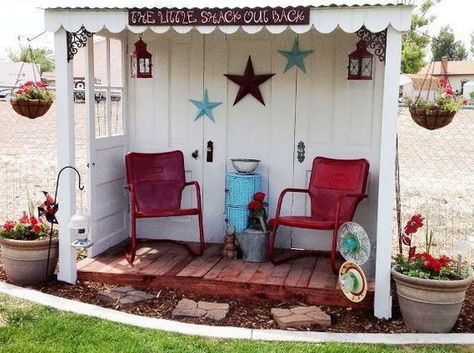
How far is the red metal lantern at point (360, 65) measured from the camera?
4973 millimetres

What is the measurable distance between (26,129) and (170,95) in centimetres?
1231

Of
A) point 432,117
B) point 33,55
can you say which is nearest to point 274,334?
point 432,117

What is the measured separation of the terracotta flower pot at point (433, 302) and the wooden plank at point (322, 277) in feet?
2.12

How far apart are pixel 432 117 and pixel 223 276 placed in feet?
6.40

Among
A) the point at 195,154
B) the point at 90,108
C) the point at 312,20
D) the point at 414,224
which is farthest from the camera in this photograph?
the point at 195,154

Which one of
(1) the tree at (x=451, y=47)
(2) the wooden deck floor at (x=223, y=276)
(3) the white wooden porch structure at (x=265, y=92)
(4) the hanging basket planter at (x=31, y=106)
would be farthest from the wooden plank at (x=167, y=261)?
(1) the tree at (x=451, y=47)

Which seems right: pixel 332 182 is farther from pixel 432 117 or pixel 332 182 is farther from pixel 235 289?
pixel 235 289

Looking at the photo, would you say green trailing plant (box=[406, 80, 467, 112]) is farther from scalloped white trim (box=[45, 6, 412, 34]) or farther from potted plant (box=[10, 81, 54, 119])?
potted plant (box=[10, 81, 54, 119])

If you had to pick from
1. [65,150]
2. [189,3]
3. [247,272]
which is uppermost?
[189,3]

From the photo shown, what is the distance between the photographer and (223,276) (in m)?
4.66

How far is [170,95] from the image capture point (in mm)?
5672

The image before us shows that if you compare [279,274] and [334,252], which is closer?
[334,252]

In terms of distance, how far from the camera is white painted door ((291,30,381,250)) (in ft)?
17.2

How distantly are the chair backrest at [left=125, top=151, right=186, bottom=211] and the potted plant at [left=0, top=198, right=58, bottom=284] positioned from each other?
2.91 feet
